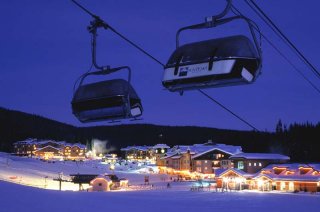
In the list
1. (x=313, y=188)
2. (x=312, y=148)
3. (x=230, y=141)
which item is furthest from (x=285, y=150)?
(x=313, y=188)

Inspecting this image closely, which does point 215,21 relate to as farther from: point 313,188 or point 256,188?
point 256,188

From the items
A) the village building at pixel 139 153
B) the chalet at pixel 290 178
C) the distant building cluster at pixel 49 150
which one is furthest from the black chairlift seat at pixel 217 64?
the village building at pixel 139 153

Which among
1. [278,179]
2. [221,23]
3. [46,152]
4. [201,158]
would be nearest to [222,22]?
[221,23]

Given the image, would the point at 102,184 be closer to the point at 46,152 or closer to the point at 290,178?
the point at 290,178

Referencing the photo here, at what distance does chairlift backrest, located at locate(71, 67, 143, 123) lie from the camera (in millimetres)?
6785

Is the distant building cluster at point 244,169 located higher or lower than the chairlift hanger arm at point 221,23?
lower

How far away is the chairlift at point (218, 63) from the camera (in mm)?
5410

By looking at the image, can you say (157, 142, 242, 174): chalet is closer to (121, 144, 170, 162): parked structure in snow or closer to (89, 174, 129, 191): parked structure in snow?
(89, 174, 129, 191): parked structure in snow

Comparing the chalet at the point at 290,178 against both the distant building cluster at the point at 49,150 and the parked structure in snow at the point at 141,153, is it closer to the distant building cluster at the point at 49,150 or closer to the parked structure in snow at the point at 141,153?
the parked structure in snow at the point at 141,153

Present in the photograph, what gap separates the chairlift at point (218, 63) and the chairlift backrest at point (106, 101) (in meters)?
1.23

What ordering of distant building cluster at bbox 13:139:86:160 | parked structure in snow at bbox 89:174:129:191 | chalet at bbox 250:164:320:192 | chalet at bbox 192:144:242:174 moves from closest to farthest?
chalet at bbox 250:164:320:192, parked structure in snow at bbox 89:174:129:191, chalet at bbox 192:144:242:174, distant building cluster at bbox 13:139:86:160

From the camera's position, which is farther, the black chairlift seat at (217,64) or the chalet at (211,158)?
the chalet at (211,158)

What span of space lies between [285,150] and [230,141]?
31928 mm

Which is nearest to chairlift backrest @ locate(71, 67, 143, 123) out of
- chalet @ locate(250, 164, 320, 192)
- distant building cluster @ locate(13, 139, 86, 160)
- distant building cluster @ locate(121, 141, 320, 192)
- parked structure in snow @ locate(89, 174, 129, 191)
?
distant building cluster @ locate(121, 141, 320, 192)
